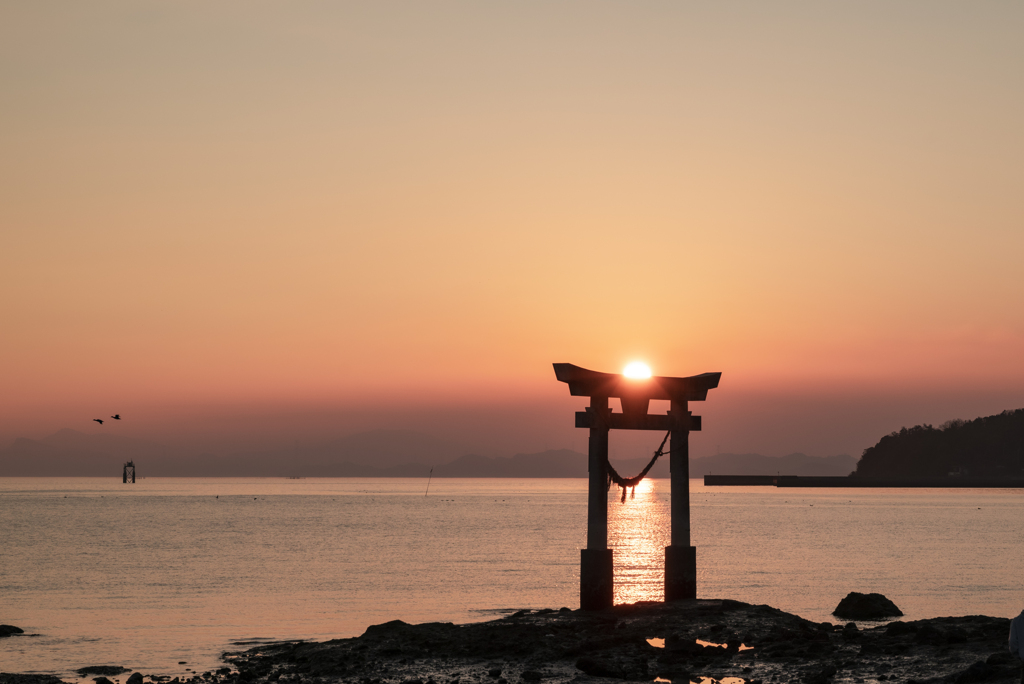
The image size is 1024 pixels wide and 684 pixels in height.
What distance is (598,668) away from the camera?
1912 cm

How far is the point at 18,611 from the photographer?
35438 millimetres

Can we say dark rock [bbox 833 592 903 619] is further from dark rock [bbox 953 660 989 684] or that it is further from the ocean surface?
dark rock [bbox 953 660 989 684]

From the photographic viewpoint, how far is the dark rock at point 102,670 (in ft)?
75.4

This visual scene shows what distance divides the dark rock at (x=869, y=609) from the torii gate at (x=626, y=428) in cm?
629

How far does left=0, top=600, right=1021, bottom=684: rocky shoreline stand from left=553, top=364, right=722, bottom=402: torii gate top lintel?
5.03 meters

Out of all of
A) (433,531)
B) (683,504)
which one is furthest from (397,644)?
(433,531)

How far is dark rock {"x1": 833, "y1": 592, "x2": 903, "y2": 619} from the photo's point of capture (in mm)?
29344

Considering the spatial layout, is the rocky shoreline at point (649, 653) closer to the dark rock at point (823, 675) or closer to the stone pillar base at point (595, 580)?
the dark rock at point (823, 675)

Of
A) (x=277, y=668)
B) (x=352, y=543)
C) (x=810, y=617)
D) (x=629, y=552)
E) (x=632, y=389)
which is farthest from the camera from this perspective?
(x=352, y=543)

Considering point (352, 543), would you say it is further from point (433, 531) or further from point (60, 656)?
point (60, 656)

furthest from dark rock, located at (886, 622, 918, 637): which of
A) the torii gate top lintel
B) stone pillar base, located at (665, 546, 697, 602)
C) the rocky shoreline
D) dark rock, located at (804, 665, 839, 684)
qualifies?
the torii gate top lintel

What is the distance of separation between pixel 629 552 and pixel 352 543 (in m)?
21.1

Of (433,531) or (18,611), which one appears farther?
(433,531)

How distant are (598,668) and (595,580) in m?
5.63
